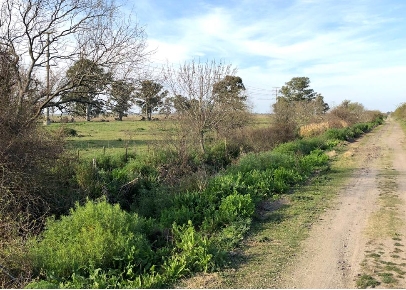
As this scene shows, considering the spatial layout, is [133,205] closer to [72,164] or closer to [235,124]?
[72,164]

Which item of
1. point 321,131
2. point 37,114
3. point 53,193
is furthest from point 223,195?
point 321,131

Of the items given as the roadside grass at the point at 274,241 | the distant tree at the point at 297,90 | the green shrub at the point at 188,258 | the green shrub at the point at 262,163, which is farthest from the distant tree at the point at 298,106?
the green shrub at the point at 188,258

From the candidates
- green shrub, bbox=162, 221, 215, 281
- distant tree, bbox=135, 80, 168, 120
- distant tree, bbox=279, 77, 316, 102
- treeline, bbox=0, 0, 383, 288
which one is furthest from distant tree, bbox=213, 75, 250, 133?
distant tree, bbox=279, 77, 316, 102

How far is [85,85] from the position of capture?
36.6 feet

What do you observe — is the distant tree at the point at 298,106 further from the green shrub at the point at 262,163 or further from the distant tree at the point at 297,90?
the green shrub at the point at 262,163

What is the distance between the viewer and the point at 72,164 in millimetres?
10141

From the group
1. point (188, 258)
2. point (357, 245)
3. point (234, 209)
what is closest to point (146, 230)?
point (188, 258)

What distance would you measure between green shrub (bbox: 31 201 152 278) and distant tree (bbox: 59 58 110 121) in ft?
18.0

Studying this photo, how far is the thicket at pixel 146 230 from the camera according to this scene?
17.7 ft

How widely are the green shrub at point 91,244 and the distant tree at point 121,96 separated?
18.0 feet

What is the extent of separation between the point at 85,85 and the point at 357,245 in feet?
29.0

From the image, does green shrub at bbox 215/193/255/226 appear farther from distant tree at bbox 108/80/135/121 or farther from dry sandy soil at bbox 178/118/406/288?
distant tree at bbox 108/80/135/121

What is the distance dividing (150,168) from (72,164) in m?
4.08

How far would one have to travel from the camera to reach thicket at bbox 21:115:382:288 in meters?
5.40
